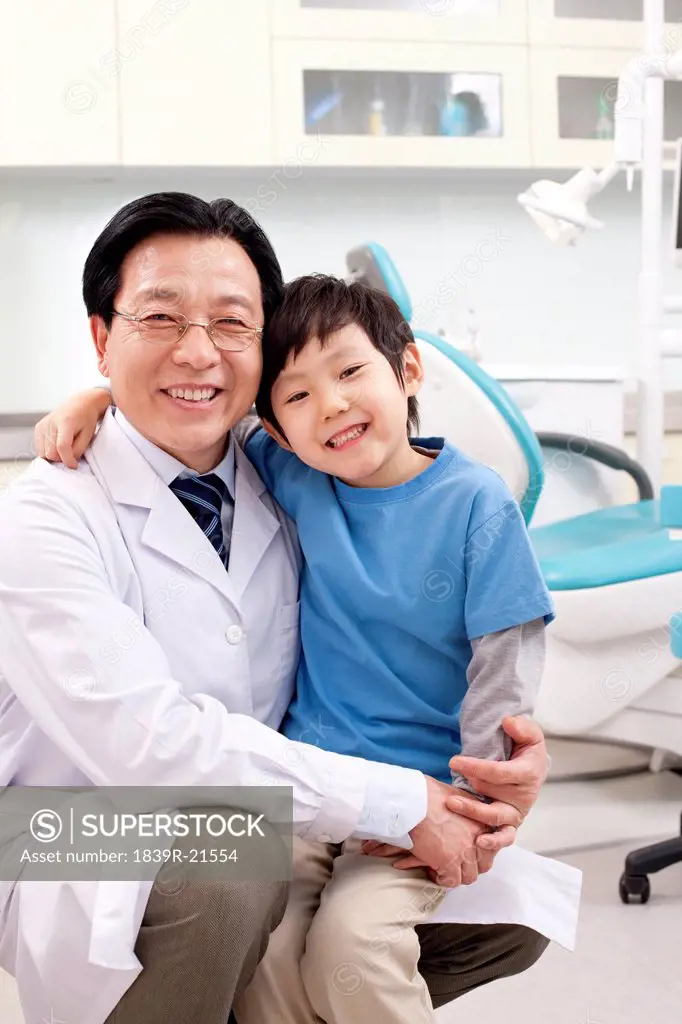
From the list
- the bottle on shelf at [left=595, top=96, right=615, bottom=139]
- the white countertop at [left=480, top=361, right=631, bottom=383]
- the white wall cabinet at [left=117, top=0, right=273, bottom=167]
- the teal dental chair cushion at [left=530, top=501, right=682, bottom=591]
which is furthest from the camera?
the bottle on shelf at [left=595, top=96, right=615, bottom=139]

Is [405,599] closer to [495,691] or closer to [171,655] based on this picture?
[495,691]

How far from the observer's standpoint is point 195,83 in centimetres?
313

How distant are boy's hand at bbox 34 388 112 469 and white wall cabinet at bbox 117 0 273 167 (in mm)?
2124

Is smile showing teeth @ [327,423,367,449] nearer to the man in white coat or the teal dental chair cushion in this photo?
the man in white coat

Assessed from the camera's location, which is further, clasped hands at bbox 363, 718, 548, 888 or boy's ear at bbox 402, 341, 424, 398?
boy's ear at bbox 402, 341, 424, 398

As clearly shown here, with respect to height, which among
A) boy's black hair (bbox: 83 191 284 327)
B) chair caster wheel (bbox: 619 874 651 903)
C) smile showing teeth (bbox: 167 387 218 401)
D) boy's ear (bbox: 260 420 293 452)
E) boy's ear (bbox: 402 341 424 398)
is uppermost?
boy's black hair (bbox: 83 191 284 327)

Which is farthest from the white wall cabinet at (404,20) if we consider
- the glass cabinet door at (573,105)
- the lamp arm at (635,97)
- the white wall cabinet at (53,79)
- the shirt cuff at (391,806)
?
the shirt cuff at (391,806)

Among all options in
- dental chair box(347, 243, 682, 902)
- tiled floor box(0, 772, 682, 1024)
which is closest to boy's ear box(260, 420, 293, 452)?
dental chair box(347, 243, 682, 902)

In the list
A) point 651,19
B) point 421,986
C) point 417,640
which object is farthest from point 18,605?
point 651,19

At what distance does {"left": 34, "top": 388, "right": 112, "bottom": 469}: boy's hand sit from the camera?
3.89 ft

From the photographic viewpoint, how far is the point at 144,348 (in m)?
1.16

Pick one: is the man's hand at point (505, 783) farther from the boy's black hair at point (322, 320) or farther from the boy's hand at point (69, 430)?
the boy's hand at point (69, 430)

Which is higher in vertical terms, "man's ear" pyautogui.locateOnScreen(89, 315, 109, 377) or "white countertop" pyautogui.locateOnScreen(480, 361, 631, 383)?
"man's ear" pyautogui.locateOnScreen(89, 315, 109, 377)

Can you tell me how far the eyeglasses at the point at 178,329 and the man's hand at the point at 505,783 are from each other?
0.50 m
